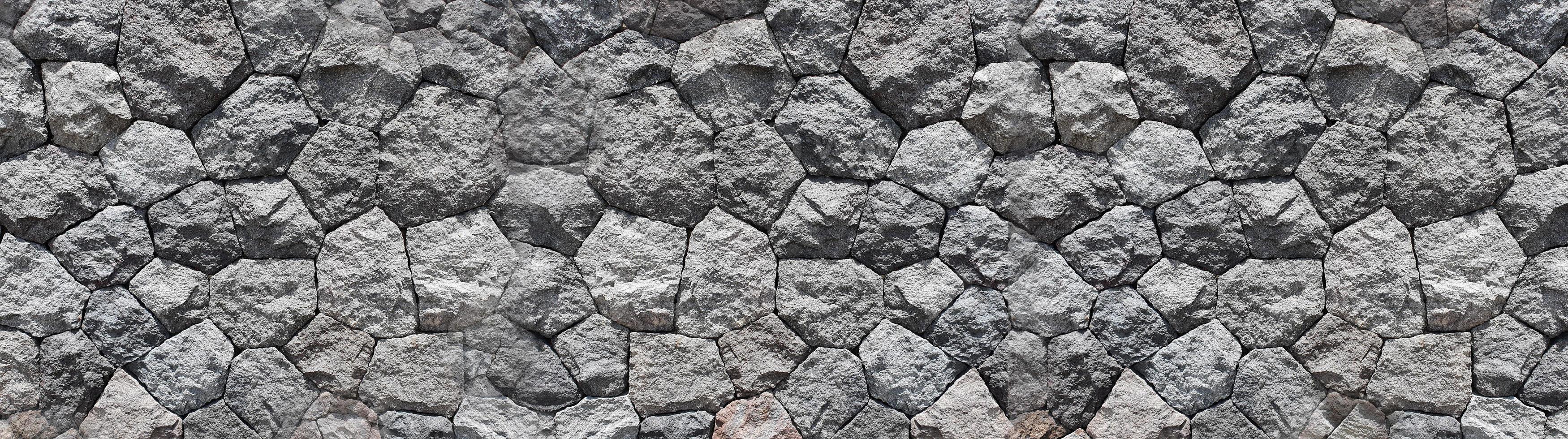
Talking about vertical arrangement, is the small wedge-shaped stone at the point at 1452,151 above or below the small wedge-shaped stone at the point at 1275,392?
above

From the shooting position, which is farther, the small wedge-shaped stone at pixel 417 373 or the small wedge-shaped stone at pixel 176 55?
the small wedge-shaped stone at pixel 417 373

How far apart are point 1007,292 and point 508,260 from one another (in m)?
1.10

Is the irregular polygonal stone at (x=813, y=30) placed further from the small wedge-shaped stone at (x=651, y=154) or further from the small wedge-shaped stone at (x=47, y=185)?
the small wedge-shaped stone at (x=47, y=185)

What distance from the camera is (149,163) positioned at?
2.10 m

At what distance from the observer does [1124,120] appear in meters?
2.15

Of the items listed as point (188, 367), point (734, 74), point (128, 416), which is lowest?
point (128, 416)

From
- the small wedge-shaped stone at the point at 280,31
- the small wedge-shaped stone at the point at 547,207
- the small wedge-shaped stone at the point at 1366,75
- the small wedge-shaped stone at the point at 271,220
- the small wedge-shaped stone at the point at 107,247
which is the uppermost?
the small wedge-shaped stone at the point at 1366,75

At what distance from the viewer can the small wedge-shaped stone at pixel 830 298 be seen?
219cm

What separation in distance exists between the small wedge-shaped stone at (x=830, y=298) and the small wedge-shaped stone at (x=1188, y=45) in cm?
73

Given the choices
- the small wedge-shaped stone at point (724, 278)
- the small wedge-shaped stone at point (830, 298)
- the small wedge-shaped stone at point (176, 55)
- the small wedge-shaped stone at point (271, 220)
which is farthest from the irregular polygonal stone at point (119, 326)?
the small wedge-shaped stone at point (830, 298)

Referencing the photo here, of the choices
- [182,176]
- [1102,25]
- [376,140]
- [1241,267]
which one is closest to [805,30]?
[1102,25]

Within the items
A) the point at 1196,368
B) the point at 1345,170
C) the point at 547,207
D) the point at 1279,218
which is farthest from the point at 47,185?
the point at 1345,170

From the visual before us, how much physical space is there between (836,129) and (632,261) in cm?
53

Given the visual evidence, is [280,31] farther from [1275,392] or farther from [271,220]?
[1275,392]
